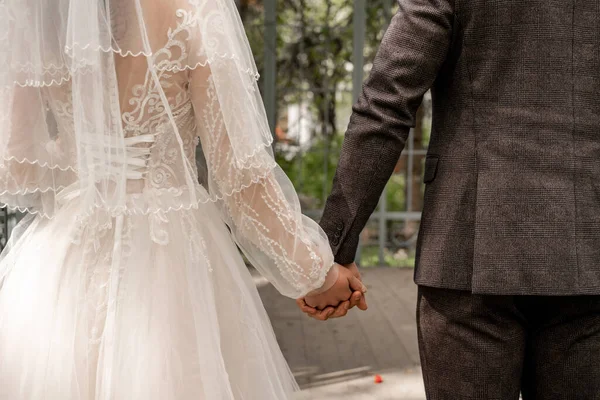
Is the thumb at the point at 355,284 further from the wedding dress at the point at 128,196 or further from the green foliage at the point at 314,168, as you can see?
the green foliage at the point at 314,168

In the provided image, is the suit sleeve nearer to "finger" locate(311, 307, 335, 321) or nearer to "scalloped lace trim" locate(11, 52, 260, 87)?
"finger" locate(311, 307, 335, 321)

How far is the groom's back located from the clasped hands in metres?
0.40

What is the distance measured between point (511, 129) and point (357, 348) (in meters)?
3.88


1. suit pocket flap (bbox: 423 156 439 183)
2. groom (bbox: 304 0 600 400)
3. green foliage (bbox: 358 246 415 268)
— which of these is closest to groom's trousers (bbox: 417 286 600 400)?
groom (bbox: 304 0 600 400)

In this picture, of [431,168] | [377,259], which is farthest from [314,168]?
[431,168]

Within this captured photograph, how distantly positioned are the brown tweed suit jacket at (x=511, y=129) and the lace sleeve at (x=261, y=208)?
319mm

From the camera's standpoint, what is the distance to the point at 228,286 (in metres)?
2.33

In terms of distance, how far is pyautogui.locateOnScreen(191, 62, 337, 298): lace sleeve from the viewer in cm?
222

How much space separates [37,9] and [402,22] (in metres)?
0.87

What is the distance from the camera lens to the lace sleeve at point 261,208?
2225 millimetres

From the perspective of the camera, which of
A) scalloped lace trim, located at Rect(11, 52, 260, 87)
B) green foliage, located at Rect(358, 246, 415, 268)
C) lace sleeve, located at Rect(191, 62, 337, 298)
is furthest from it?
green foliage, located at Rect(358, 246, 415, 268)

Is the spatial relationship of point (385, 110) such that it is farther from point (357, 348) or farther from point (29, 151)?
point (357, 348)

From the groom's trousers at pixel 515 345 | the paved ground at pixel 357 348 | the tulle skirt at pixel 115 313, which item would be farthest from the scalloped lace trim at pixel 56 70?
the paved ground at pixel 357 348

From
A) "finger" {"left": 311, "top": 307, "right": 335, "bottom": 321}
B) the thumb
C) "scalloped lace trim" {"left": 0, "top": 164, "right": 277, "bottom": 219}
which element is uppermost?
"scalloped lace trim" {"left": 0, "top": 164, "right": 277, "bottom": 219}
